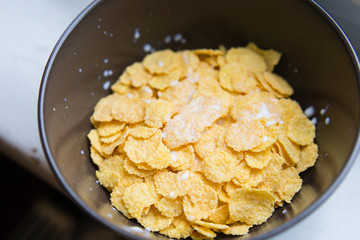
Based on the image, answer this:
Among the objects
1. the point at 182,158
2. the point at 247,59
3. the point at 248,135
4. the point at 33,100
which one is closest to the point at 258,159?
the point at 248,135

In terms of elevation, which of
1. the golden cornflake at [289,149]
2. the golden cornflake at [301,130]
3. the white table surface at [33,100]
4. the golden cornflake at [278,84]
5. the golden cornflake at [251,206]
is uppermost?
the golden cornflake at [278,84]

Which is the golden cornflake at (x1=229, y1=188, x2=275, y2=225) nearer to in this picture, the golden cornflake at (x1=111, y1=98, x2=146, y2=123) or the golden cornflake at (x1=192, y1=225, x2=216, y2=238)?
the golden cornflake at (x1=192, y1=225, x2=216, y2=238)

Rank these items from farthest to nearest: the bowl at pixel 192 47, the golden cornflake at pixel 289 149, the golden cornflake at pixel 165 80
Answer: the golden cornflake at pixel 165 80, the golden cornflake at pixel 289 149, the bowl at pixel 192 47

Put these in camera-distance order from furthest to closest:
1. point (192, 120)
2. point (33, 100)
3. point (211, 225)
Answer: point (33, 100)
point (192, 120)
point (211, 225)

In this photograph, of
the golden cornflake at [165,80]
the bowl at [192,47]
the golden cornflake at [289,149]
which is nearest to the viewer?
the bowl at [192,47]

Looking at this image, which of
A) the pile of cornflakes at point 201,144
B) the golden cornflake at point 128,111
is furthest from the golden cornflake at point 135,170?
the golden cornflake at point 128,111

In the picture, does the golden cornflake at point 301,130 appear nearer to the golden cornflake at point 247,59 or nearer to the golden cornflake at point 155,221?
the golden cornflake at point 247,59

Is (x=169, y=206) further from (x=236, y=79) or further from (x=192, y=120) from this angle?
(x=236, y=79)
